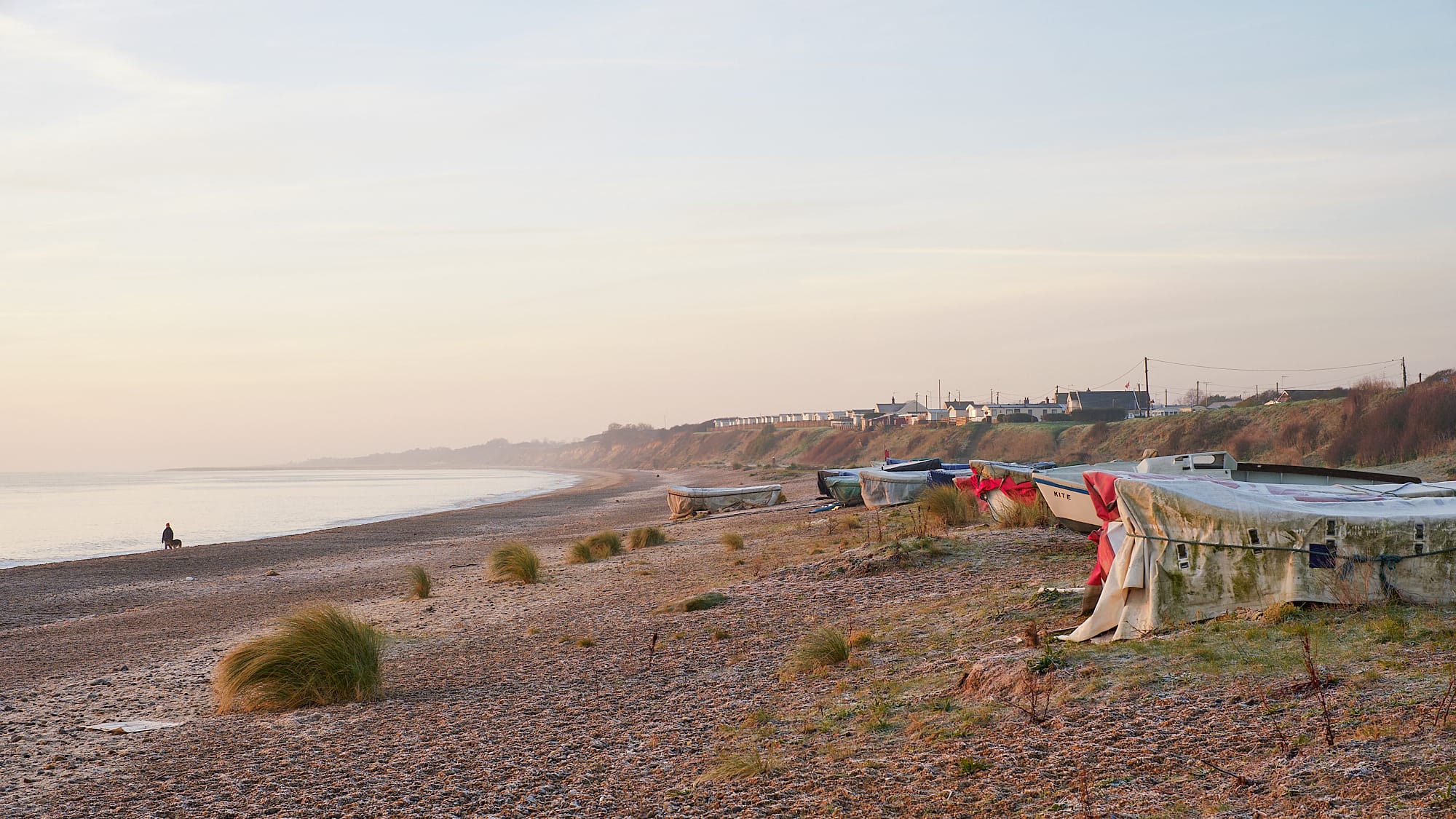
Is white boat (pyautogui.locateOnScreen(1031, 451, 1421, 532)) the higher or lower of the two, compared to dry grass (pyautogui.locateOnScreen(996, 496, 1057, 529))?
higher

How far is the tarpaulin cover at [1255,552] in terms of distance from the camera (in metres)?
7.30

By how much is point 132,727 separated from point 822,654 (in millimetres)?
6250

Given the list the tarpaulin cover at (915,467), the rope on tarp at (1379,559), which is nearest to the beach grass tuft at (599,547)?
the tarpaulin cover at (915,467)

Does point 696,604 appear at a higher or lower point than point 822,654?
lower

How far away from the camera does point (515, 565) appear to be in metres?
18.4

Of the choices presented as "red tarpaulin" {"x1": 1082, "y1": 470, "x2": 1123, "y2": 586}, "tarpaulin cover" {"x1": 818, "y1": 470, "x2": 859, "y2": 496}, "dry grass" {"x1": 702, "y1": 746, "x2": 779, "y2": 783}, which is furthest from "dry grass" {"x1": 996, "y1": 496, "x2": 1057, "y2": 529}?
"tarpaulin cover" {"x1": 818, "y1": 470, "x2": 859, "y2": 496}

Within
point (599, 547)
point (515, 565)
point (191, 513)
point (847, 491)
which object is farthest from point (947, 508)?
point (191, 513)

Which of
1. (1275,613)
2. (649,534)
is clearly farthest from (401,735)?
(649,534)

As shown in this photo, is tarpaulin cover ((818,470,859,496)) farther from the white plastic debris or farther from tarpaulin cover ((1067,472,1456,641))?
the white plastic debris

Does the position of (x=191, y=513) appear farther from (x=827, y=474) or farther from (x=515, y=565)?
(x=515, y=565)

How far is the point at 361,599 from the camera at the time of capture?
18609mm

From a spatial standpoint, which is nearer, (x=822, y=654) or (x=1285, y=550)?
(x=1285, y=550)

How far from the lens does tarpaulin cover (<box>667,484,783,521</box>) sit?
115ft

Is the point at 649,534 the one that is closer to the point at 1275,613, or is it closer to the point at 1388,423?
the point at 1275,613
